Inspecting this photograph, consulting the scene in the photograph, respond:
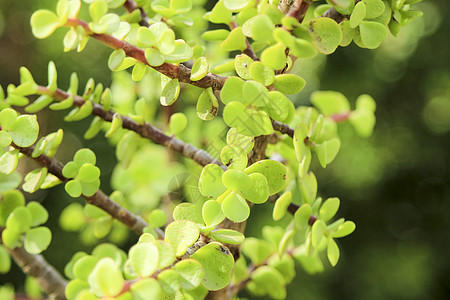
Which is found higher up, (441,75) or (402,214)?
(441,75)

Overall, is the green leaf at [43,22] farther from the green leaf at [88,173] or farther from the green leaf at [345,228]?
the green leaf at [345,228]

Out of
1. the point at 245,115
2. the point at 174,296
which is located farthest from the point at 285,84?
the point at 174,296

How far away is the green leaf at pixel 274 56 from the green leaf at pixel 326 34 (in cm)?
3

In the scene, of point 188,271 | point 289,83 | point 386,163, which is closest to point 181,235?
point 188,271

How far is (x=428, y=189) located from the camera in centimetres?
92

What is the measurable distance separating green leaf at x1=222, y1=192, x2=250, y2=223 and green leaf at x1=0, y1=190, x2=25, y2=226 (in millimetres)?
232

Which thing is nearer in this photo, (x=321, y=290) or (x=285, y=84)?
(x=285, y=84)

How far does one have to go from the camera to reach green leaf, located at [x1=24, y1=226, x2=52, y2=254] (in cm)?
38

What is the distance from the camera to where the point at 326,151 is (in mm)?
351

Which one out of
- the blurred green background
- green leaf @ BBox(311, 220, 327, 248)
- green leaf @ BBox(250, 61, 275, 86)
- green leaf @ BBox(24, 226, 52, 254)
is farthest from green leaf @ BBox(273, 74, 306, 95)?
the blurred green background

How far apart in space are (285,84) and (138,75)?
0.36 ft

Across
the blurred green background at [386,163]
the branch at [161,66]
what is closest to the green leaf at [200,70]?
the branch at [161,66]

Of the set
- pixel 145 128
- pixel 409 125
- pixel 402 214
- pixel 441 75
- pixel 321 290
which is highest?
pixel 145 128

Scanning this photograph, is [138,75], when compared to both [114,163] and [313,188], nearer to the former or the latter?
[313,188]
